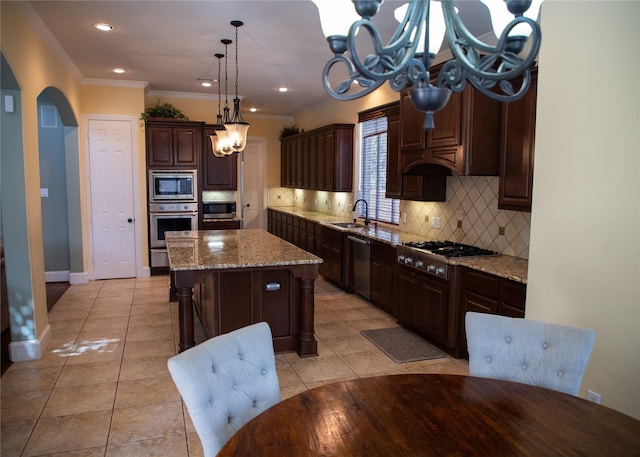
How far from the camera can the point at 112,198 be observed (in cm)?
688

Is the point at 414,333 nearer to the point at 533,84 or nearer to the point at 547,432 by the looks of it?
the point at 533,84

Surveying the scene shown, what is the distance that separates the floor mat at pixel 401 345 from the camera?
3.98 m

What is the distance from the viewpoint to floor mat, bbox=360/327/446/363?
3979 millimetres

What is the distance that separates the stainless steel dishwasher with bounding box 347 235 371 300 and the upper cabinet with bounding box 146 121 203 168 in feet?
9.98

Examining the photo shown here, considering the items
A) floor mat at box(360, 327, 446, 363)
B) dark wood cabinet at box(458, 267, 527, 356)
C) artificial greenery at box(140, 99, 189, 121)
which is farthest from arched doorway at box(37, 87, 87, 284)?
dark wood cabinet at box(458, 267, 527, 356)

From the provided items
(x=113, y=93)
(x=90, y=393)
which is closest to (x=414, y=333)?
(x=90, y=393)

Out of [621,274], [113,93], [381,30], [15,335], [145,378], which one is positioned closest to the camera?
[621,274]

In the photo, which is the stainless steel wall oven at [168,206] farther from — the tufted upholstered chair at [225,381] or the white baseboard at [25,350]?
the tufted upholstered chair at [225,381]

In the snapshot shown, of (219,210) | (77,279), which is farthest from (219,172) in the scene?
(77,279)

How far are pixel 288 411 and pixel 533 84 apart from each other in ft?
9.48

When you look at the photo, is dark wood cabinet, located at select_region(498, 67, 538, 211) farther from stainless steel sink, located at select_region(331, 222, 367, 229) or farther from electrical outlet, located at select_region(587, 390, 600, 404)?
stainless steel sink, located at select_region(331, 222, 367, 229)

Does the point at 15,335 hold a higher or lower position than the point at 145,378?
higher

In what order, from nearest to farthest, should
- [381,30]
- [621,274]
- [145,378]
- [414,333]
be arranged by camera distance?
[621,274] < [145,378] < [381,30] < [414,333]

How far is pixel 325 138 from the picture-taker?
721cm
